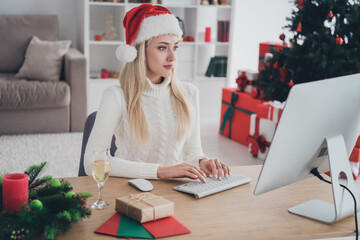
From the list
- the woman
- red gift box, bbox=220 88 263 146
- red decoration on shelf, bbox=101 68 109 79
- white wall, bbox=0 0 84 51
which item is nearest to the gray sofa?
white wall, bbox=0 0 84 51

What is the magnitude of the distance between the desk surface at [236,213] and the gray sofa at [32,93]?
278 cm

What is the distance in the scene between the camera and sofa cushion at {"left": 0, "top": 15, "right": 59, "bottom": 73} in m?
4.72

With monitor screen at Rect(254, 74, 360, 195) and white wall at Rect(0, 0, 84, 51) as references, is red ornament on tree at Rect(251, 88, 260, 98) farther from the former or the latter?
monitor screen at Rect(254, 74, 360, 195)

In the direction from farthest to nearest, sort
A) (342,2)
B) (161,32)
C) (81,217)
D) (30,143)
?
(30,143)
(342,2)
(161,32)
(81,217)

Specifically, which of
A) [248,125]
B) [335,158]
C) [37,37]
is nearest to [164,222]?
[335,158]

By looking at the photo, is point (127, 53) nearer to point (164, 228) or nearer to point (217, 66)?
point (164, 228)

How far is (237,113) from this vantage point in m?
4.50

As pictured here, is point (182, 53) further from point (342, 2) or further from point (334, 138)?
point (334, 138)

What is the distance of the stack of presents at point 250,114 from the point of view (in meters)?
3.96

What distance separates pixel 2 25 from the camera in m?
4.73

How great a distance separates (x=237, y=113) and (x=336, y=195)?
123 inches

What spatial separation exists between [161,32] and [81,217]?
38.7 inches

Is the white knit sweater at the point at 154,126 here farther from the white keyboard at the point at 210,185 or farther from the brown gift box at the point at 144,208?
the brown gift box at the point at 144,208

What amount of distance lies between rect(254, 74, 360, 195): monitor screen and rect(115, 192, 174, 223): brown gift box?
248 millimetres
